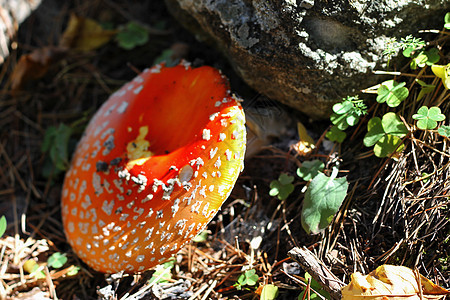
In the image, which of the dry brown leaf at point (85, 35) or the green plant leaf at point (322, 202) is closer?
the green plant leaf at point (322, 202)

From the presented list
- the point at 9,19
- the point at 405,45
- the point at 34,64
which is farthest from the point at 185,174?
the point at 9,19

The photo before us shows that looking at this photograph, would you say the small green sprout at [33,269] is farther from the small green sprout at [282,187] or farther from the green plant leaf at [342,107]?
the green plant leaf at [342,107]

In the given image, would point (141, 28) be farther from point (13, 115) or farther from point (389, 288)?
point (389, 288)

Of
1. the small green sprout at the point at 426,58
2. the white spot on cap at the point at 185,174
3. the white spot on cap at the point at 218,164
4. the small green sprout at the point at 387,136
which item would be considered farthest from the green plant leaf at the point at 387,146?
the white spot on cap at the point at 185,174

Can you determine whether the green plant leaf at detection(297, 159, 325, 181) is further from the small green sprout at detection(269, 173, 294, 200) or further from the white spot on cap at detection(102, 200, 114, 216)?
the white spot on cap at detection(102, 200, 114, 216)

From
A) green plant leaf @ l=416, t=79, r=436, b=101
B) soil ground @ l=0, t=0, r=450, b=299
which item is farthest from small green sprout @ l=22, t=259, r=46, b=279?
green plant leaf @ l=416, t=79, r=436, b=101

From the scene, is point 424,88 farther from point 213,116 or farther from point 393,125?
point 213,116

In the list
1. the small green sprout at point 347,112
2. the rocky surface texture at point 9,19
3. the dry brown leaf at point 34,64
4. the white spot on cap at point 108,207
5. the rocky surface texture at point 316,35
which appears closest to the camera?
the rocky surface texture at point 316,35

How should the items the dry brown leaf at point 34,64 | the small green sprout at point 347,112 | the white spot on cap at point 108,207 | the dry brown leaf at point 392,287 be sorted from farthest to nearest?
1. the dry brown leaf at point 34,64
2. the white spot on cap at point 108,207
3. the small green sprout at point 347,112
4. the dry brown leaf at point 392,287
